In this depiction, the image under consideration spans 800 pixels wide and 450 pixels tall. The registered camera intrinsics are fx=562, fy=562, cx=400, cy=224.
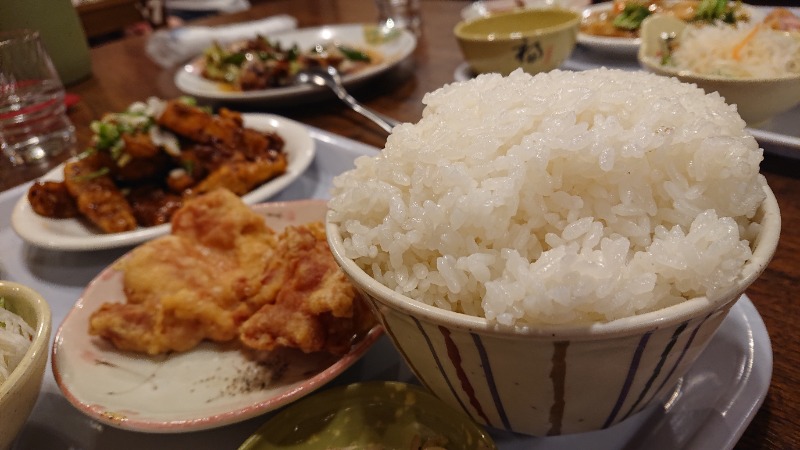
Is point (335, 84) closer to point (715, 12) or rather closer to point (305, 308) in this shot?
point (305, 308)

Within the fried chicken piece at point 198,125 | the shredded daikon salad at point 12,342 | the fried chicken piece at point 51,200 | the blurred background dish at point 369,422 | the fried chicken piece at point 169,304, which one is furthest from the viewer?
the fried chicken piece at point 198,125

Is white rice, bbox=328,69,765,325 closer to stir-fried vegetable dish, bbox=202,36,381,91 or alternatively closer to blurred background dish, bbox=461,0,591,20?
stir-fried vegetable dish, bbox=202,36,381,91

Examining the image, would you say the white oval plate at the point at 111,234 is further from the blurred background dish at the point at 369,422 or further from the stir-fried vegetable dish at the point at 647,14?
the stir-fried vegetable dish at the point at 647,14

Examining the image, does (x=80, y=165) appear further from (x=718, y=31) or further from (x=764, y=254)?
(x=718, y=31)

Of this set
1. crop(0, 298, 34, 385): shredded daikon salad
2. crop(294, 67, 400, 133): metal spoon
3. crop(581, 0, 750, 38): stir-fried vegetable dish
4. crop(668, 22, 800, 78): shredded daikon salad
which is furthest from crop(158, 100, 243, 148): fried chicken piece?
crop(581, 0, 750, 38): stir-fried vegetable dish

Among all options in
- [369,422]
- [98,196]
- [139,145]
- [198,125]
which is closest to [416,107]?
[198,125]

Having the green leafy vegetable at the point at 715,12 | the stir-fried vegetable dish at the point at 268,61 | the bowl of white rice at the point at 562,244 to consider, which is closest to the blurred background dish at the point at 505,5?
the stir-fried vegetable dish at the point at 268,61
